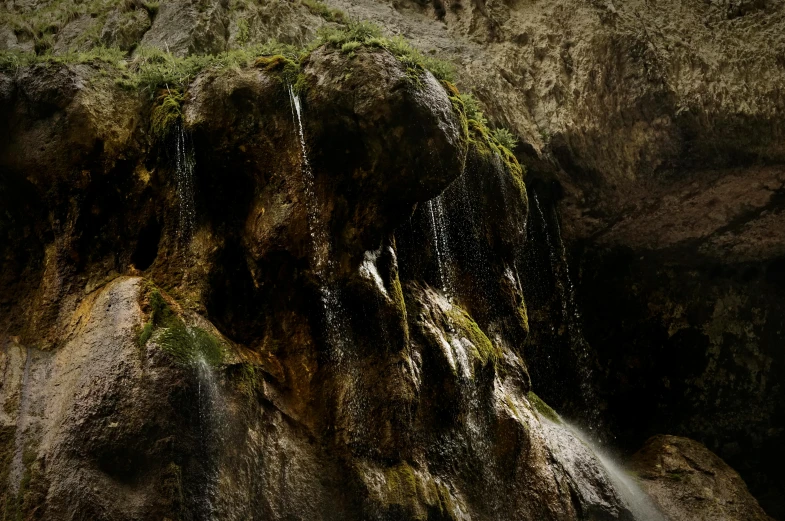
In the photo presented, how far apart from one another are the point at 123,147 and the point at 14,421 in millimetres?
3573

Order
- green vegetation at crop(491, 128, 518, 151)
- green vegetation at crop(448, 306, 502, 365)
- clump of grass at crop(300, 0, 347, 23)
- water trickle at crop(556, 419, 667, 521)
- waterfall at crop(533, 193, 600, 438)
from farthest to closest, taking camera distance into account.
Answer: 1. waterfall at crop(533, 193, 600, 438)
2. clump of grass at crop(300, 0, 347, 23)
3. green vegetation at crop(491, 128, 518, 151)
4. water trickle at crop(556, 419, 667, 521)
5. green vegetation at crop(448, 306, 502, 365)

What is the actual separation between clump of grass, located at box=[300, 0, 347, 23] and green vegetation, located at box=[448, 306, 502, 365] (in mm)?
6859

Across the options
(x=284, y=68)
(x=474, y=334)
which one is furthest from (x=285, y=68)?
(x=474, y=334)

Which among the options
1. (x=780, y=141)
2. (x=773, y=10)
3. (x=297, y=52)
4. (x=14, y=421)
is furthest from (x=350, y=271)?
(x=773, y=10)

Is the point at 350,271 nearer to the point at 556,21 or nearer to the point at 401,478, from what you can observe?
the point at 401,478

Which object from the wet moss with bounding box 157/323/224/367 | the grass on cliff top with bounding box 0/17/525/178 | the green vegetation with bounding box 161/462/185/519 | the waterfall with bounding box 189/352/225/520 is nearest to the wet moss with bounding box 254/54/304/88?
the grass on cliff top with bounding box 0/17/525/178

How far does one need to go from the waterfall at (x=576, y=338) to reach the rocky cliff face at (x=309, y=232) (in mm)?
1764

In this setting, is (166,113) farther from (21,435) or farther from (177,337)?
(21,435)

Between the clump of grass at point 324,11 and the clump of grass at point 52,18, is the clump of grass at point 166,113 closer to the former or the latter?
the clump of grass at point 52,18

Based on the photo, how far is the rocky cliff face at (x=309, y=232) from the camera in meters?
7.36

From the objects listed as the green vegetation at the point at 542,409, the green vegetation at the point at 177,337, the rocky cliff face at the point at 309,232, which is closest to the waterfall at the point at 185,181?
the rocky cliff face at the point at 309,232

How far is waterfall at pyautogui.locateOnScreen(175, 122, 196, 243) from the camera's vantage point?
893 cm

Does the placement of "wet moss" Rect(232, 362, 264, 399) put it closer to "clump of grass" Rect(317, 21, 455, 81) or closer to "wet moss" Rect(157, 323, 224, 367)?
"wet moss" Rect(157, 323, 224, 367)

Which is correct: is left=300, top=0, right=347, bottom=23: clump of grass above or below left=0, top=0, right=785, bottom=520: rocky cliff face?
above
